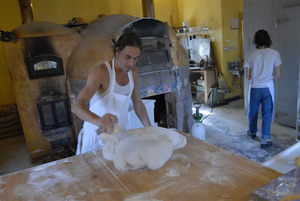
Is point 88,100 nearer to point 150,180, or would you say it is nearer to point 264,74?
point 150,180

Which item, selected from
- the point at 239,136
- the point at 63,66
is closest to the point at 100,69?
the point at 63,66

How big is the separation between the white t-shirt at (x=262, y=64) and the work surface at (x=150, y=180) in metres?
2.06

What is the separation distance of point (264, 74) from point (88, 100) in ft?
8.09

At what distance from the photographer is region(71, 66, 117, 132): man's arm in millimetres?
1331

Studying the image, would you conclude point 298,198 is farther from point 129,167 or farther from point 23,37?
point 23,37

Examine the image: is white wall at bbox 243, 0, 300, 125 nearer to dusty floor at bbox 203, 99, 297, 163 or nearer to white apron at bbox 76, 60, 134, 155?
dusty floor at bbox 203, 99, 297, 163

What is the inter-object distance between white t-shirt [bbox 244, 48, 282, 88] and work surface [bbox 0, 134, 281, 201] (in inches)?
81.1

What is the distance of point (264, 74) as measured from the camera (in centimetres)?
304

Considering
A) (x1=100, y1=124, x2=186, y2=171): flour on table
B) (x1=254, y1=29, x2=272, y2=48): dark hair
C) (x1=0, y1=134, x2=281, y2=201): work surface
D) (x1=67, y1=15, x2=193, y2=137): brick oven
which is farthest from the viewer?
(x1=67, y1=15, x2=193, y2=137): brick oven

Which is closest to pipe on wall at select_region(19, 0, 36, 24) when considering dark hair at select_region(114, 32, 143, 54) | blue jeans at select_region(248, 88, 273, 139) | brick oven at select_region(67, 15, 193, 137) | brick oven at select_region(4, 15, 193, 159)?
brick oven at select_region(4, 15, 193, 159)

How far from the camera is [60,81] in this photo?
3324mm

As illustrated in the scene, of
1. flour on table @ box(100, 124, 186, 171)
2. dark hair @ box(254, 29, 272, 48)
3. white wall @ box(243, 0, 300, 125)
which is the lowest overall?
flour on table @ box(100, 124, 186, 171)

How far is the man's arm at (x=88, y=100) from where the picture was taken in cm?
133

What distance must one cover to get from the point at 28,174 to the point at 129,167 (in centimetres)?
59
